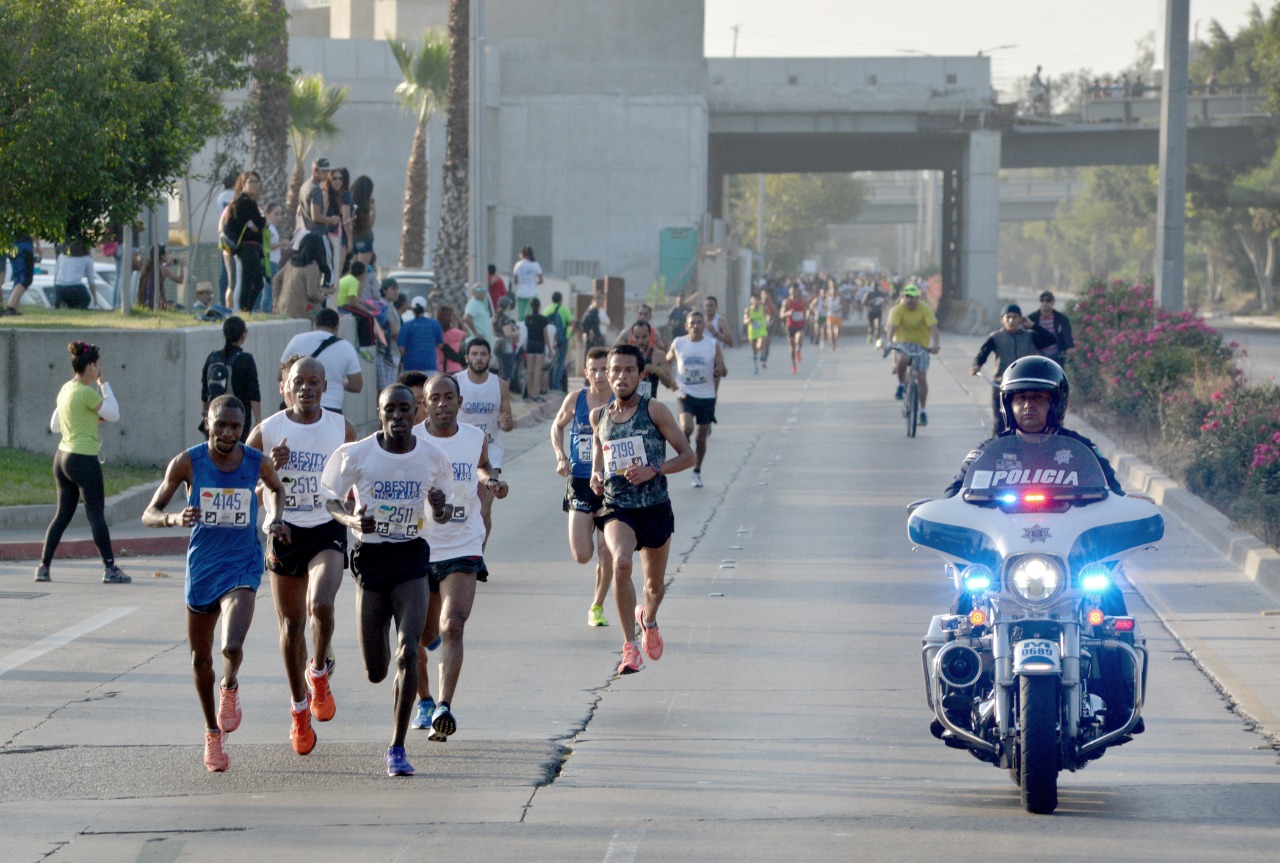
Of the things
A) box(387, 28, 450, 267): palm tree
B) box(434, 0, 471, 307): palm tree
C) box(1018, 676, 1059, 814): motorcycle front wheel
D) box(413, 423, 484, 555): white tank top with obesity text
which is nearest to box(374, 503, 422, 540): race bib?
box(413, 423, 484, 555): white tank top with obesity text

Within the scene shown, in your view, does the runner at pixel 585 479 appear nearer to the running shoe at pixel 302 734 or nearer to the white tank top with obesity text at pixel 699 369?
the running shoe at pixel 302 734

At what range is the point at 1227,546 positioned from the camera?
551 inches

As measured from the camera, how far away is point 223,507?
793 centimetres

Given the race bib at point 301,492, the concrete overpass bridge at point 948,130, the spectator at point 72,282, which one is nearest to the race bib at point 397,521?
the race bib at point 301,492

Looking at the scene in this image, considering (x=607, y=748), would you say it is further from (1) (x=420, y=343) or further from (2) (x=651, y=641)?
(1) (x=420, y=343)

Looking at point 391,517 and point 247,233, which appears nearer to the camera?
point 391,517

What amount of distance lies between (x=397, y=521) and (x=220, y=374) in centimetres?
714

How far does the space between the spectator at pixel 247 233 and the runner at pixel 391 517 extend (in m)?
12.7

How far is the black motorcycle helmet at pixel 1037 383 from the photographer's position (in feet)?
24.4

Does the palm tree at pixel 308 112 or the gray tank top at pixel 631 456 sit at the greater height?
the palm tree at pixel 308 112

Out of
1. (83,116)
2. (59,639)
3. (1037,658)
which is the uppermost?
(83,116)

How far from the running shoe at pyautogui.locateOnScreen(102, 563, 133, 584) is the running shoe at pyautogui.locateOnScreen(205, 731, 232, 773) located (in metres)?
5.74

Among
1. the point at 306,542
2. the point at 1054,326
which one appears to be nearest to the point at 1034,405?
the point at 306,542

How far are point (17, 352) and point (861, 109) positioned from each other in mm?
46670
